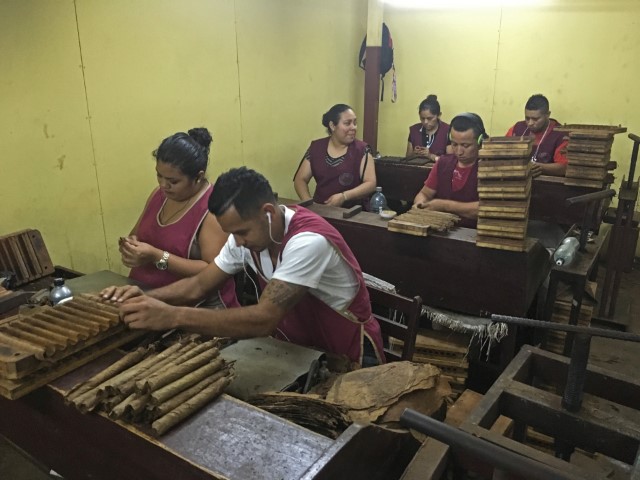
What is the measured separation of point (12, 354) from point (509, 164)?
2.21 metres

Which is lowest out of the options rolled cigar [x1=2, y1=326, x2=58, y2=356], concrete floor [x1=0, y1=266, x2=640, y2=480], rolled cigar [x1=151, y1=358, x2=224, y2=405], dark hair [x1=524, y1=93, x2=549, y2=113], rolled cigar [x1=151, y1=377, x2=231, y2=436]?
concrete floor [x1=0, y1=266, x2=640, y2=480]

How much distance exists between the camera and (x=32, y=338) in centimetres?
142

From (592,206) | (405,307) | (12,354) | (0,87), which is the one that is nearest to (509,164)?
(405,307)

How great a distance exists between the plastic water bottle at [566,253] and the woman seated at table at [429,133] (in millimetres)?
2352

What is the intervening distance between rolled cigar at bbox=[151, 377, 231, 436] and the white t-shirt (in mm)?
551

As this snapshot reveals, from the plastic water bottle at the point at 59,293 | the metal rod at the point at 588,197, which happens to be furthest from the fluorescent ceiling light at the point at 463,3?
the plastic water bottle at the point at 59,293

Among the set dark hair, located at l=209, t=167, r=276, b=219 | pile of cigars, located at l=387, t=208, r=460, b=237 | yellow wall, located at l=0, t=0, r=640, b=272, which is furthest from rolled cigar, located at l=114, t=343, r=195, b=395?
yellow wall, located at l=0, t=0, r=640, b=272

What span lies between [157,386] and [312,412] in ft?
1.31

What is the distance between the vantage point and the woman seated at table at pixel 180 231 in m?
2.30

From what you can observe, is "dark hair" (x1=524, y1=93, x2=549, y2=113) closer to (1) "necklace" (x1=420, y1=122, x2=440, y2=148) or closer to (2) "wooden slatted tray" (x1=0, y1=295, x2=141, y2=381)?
(1) "necklace" (x1=420, y1=122, x2=440, y2=148)

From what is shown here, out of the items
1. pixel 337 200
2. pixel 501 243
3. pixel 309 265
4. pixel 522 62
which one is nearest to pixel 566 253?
pixel 501 243

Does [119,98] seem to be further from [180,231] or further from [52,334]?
[52,334]

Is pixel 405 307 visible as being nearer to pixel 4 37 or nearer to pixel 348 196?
pixel 348 196

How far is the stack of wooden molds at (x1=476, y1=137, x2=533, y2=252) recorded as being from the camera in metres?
2.47
